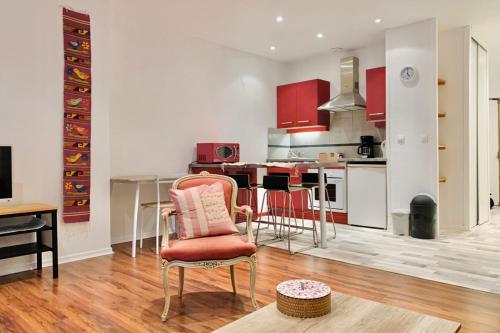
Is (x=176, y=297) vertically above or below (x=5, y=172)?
below

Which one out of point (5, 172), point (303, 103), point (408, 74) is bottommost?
point (5, 172)

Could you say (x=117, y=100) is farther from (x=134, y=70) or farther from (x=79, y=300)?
(x=79, y=300)

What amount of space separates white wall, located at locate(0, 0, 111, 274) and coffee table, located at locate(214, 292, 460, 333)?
2827 millimetres

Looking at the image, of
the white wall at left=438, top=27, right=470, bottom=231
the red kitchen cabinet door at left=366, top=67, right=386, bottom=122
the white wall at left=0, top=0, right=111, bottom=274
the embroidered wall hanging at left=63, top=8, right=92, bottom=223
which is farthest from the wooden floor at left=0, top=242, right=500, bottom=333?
the red kitchen cabinet door at left=366, top=67, right=386, bottom=122

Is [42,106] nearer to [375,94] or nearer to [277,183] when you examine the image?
[277,183]

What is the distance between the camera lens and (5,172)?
324cm

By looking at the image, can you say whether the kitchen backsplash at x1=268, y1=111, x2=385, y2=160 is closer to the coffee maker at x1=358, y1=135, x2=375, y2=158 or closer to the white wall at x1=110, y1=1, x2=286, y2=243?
A: the coffee maker at x1=358, y1=135, x2=375, y2=158

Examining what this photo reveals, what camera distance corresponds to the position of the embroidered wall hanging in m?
3.71

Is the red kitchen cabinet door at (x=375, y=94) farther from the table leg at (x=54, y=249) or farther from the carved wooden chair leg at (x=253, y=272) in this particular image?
the table leg at (x=54, y=249)

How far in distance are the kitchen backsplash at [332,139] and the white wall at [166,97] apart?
67 centimetres

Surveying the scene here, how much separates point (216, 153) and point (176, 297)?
2.59 metres

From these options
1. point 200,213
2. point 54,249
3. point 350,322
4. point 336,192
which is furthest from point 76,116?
point 336,192

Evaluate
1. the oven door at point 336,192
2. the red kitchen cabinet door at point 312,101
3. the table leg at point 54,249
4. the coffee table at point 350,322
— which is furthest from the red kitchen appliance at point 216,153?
the coffee table at point 350,322

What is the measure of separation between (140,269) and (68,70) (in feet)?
6.88
